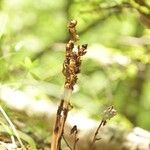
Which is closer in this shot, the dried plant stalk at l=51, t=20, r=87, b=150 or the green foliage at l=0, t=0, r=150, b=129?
the dried plant stalk at l=51, t=20, r=87, b=150

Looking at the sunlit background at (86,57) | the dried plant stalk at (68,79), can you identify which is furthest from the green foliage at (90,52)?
the dried plant stalk at (68,79)

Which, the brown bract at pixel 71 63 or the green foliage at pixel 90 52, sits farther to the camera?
the green foliage at pixel 90 52

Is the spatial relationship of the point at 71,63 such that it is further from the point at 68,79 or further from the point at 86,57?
the point at 86,57

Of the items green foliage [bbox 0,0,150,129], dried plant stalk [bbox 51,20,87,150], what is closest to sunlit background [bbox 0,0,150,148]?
green foliage [bbox 0,0,150,129]

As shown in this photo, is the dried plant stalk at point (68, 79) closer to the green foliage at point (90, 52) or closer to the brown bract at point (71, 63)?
the brown bract at point (71, 63)

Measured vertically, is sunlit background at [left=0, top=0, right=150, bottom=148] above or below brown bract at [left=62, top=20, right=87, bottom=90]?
above

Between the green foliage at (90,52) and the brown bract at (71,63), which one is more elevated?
the green foliage at (90,52)

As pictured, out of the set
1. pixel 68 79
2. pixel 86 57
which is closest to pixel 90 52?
pixel 86 57

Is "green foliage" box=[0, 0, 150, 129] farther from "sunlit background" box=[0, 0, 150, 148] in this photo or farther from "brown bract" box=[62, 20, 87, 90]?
"brown bract" box=[62, 20, 87, 90]

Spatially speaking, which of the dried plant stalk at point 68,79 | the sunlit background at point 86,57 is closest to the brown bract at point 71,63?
the dried plant stalk at point 68,79

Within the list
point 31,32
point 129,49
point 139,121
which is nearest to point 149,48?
point 129,49
